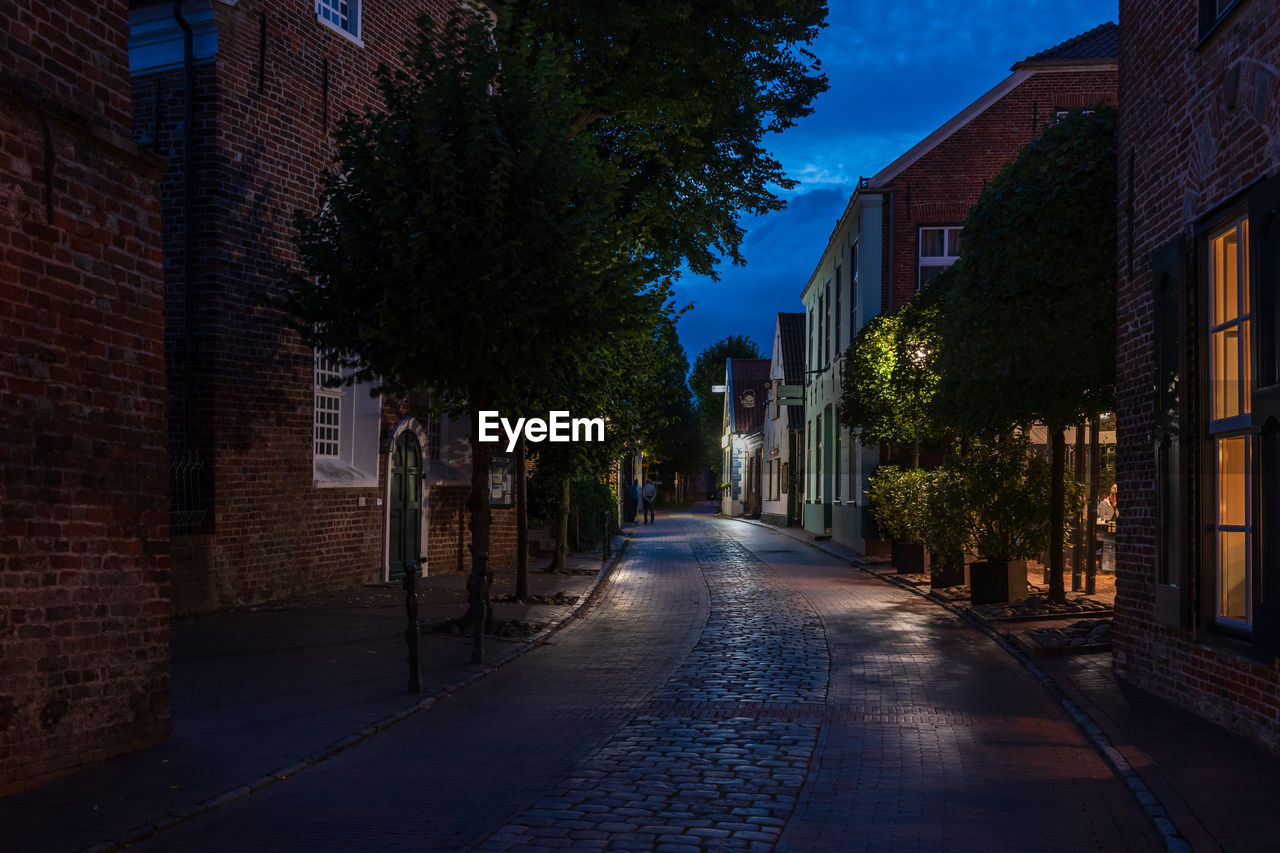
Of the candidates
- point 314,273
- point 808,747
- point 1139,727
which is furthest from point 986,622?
point 314,273

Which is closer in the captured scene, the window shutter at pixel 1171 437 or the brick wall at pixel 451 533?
the window shutter at pixel 1171 437

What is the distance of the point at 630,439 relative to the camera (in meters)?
21.5

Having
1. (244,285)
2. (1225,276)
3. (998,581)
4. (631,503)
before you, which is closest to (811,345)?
(631,503)

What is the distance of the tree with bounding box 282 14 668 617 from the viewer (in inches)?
488

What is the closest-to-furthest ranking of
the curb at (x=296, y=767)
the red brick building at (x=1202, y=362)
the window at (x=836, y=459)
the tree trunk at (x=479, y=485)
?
the curb at (x=296, y=767) < the red brick building at (x=1202, y=362) < the tree trunk at (x=479, y=485) < the window at (x=836, y=459)

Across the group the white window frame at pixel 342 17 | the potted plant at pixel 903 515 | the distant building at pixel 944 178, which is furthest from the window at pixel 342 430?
the distant building at pixel 944 178

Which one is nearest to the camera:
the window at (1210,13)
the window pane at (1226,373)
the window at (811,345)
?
the window pane at (1226,373)

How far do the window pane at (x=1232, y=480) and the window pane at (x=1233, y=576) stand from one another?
0.39 ft

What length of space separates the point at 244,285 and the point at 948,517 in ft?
32.6

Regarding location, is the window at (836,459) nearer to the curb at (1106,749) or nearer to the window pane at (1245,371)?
the curb at (1106,749)

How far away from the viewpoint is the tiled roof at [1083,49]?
86.4ft

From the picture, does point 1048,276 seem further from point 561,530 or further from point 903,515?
point 561,530

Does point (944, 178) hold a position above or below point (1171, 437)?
above

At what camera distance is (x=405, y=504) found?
2033cm
